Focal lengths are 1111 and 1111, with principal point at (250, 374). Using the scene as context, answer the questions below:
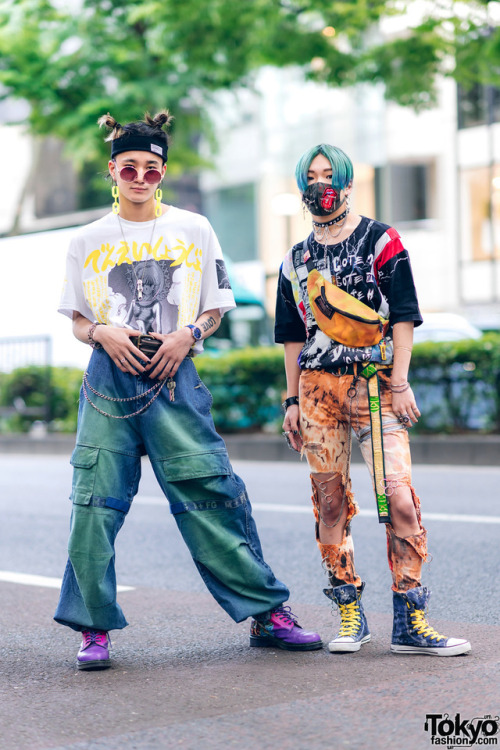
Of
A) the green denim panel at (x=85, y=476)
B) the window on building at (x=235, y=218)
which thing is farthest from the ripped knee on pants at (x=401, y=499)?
the window on building at (x=235, y=218)

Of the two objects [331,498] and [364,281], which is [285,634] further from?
[364,281]

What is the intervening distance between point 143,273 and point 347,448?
95 cm

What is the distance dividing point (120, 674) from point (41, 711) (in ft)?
1.53

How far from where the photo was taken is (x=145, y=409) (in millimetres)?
3832

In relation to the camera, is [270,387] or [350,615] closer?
[350,615]

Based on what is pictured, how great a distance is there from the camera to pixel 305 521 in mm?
7887

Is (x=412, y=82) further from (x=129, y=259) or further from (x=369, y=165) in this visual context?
(x=369, y=165)

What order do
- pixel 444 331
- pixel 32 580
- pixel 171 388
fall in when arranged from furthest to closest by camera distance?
pixel 444 331, pixel 32 580, pixel 171 388

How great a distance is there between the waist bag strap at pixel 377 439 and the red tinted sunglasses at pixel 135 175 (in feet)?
3.25

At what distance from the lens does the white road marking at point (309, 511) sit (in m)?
7.62

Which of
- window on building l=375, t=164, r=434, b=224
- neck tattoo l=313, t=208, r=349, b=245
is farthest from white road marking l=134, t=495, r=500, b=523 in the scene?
window on building l=375, t=164, r=434, b=224

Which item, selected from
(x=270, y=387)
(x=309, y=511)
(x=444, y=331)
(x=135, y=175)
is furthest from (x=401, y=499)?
(x=444, y=331)

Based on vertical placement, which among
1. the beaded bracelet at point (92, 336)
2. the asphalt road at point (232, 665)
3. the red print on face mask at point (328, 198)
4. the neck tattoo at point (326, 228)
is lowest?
the asphalt road at point (232, 665)

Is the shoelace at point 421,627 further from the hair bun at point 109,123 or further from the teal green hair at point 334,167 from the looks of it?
the hair bun at point 109,123
